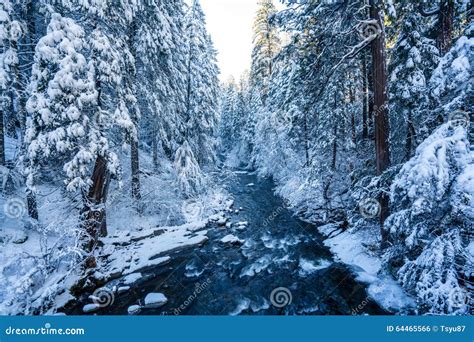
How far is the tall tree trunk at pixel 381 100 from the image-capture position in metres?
6.48

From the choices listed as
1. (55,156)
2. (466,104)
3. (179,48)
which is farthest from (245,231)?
(179,48)

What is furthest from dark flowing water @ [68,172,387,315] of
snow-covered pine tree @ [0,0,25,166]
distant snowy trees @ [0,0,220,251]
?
snow-covered pine tree @ [0,0,25,166]

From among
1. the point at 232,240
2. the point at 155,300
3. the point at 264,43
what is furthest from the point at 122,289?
the point at 264,43

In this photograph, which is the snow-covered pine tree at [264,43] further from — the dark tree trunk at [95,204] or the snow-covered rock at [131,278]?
the snow-covered rock at [131,278]

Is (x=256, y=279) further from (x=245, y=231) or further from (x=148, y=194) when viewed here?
(x=148, y=194)

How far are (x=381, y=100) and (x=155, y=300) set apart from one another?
27.1ft

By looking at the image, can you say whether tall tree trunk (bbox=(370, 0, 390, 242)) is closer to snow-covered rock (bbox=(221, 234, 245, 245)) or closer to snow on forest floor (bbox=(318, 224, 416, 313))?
snow on forest floor (bbox=(318, 224, 416, 313))

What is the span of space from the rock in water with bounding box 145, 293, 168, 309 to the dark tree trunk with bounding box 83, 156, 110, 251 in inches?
101

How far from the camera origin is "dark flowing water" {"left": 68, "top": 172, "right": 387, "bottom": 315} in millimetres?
6391

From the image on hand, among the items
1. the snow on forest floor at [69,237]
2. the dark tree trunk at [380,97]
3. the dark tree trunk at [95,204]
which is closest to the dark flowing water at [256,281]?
the snow on forest floor at [69,237]

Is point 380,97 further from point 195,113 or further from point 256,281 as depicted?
point 195,113

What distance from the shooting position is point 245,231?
39.6 ft

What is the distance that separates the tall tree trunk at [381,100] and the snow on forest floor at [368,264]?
1.63m

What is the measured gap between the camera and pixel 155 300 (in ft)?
21.9
